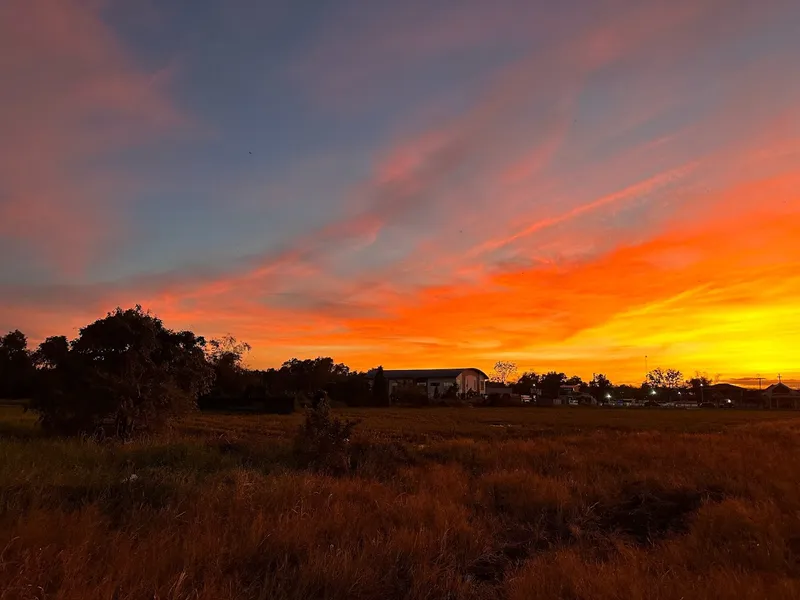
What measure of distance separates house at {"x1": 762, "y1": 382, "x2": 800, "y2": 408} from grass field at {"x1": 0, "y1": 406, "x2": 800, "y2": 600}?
15658 centimetres

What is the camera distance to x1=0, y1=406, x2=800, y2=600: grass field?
5227 mm

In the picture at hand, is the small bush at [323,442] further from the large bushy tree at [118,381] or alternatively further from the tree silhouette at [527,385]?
the tree silhouette at [527,385]

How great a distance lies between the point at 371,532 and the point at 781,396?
177m

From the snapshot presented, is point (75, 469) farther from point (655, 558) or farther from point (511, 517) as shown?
point (655, 558)

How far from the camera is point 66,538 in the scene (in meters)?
5.40

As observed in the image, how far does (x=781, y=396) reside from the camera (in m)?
149

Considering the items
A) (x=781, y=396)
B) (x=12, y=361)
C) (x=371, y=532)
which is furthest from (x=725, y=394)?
(x=371, y=532)

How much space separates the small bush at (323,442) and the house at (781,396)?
15724 centimetres

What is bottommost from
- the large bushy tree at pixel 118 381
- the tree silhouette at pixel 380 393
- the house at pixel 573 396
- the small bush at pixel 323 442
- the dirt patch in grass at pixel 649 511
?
the dirt patch in grass at pixel 649 511

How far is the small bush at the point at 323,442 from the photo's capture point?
13.7 m

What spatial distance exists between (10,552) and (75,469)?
4.24m

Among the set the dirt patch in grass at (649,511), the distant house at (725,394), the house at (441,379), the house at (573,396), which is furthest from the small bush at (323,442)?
the distant house at (725,394)

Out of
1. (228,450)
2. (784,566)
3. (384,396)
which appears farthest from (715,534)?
(384,396)

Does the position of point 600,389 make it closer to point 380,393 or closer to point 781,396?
point 781,396
